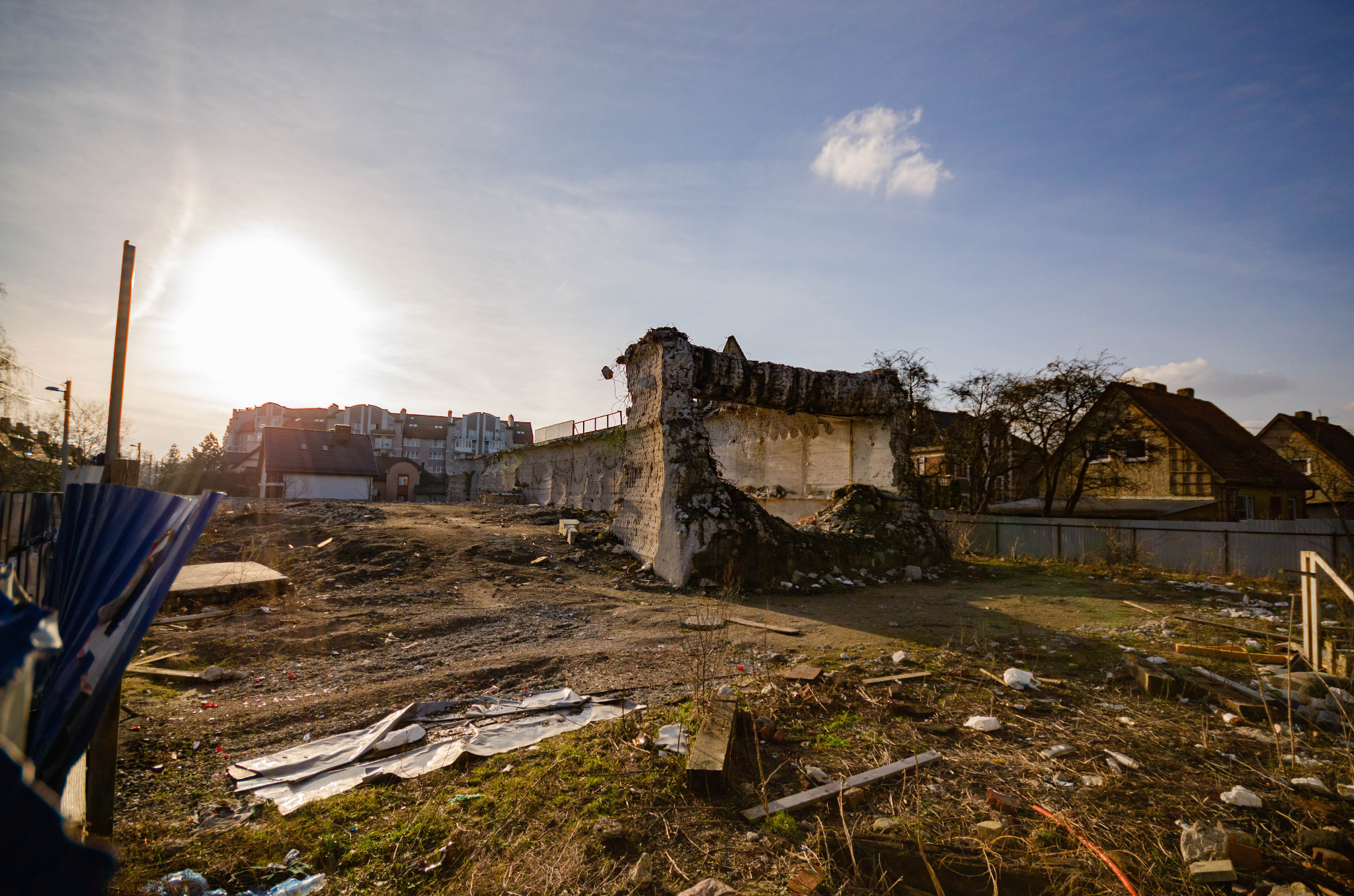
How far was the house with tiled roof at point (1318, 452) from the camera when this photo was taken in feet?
78.9

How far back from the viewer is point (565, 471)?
24.1 metres

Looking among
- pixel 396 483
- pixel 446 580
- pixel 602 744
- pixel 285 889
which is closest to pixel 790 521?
pixel 446 580

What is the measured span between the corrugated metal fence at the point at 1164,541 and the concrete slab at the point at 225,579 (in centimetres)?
1306

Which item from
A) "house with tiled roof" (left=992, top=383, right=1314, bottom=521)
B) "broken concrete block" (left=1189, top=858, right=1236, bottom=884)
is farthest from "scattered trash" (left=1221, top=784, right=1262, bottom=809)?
"house with tiled roof" (left=992, top=383, right=1314, bottom=521)

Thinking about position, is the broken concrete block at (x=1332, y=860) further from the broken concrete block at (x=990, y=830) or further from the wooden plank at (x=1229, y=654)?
the wooden plank at (x=1229, y=654)

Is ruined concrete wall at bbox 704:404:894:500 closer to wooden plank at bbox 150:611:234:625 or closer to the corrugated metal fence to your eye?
the corrugated metal fence

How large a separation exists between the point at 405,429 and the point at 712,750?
6564 cm

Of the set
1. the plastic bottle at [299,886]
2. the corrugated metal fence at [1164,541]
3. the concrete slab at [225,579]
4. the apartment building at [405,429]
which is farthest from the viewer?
the apartment building at [405,429]

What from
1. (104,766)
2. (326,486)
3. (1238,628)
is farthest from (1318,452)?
(326,486)

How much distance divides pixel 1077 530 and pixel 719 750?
45.1 ft

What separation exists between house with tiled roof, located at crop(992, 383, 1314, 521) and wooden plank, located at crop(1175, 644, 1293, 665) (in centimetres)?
1210

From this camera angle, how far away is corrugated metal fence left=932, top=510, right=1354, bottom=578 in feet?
36.1

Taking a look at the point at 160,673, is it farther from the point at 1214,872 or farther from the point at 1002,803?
the point at 1214,872

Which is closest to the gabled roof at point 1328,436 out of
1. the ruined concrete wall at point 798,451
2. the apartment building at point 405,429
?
the ruined concrete wall at point 798,451
